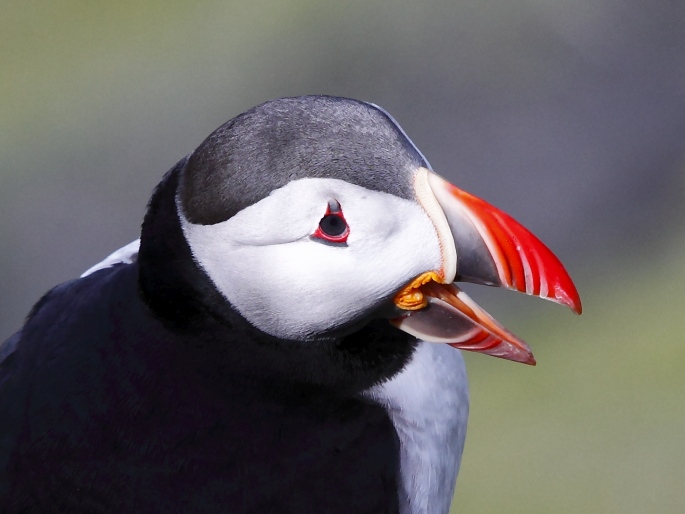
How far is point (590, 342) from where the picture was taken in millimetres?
4598

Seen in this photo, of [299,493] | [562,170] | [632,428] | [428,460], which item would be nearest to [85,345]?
[299,493]

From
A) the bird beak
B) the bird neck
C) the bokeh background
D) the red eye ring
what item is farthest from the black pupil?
the bokeh background

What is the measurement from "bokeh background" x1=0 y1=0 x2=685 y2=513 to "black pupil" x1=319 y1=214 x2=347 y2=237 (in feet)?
8.72

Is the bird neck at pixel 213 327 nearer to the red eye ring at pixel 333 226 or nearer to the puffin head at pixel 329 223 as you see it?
the puffin head at pixel 329 223

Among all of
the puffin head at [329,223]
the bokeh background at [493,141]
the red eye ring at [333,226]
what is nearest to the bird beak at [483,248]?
the puffin head at [329,223]

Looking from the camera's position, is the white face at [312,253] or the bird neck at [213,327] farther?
the bird neck at [213,327]

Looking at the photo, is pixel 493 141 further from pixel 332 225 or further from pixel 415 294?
pixel 332 225

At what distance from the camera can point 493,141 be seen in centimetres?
500

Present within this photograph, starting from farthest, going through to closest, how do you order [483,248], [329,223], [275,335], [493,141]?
Result: [493,141]
[275,335]
[483,248]
[329,223]

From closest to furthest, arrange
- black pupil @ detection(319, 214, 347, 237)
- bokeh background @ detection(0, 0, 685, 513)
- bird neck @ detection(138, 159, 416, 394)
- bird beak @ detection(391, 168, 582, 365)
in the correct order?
black pupil @ detection(319, 214, 347, 237) → bird beak @ detection(391, 168, 582, 365) → bird neck @ detection(138, 159, 416, 394) → bokeh background @ detection(0, 0, 685, 513)

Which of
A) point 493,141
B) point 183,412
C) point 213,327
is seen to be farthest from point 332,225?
point 493,141

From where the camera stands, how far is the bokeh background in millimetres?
4504

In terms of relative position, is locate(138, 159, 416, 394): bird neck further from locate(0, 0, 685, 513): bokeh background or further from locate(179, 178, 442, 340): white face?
locate(0, 0, 685, 513): bokeh background

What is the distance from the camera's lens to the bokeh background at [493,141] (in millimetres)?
4504
